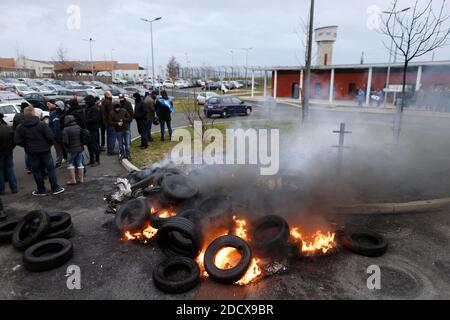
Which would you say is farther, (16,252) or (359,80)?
(359,80)

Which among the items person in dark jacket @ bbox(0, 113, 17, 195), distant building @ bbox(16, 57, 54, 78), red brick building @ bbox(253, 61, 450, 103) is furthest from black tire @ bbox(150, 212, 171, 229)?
distant building @ bbox(16, 57, 54, 78)

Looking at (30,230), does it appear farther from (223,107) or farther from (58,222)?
(223,107)

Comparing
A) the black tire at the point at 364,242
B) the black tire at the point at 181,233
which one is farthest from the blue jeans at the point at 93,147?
the black tire at the point at 364,242

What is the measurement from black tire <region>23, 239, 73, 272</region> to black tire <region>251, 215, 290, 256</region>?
2.66m

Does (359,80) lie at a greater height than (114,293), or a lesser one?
greater

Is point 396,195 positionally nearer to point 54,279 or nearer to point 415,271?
point 415,271

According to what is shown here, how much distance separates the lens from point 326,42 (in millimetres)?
37500

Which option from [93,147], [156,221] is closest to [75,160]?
[93,147]

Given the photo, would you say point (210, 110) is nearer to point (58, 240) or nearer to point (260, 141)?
point (260, 141)

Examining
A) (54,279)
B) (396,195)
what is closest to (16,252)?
(54,279)
